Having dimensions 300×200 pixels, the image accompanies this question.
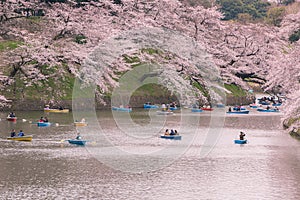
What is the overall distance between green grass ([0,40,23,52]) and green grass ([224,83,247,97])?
31.4 m

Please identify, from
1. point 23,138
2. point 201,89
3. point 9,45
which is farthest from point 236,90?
point 23,138

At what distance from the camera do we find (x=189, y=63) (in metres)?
72.2

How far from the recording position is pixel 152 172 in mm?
31000

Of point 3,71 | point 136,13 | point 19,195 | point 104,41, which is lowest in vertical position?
point 19,195

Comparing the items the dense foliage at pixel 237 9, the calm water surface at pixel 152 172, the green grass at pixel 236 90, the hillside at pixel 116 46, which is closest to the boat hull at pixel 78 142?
the calm water surface at pixel 152 172

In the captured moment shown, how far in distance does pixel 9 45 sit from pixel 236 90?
35.6 meters

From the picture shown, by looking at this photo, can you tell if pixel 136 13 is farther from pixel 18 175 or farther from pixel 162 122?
pixel 18 175

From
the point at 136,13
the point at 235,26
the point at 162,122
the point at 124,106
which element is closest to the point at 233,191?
the point at 162,122

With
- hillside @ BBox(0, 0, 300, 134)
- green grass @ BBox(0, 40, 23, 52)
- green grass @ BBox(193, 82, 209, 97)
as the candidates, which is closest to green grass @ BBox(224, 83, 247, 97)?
hillside @ BBox(0, 0, 300, 134)

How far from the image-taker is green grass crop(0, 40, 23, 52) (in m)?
64.1

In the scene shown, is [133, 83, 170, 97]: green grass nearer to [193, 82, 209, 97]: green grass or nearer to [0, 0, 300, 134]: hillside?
[0, 0, 300, 134]: hillside

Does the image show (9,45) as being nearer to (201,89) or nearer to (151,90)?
(151,90)

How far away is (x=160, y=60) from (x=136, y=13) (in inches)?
340

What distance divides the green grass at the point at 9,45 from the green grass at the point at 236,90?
103 feet
